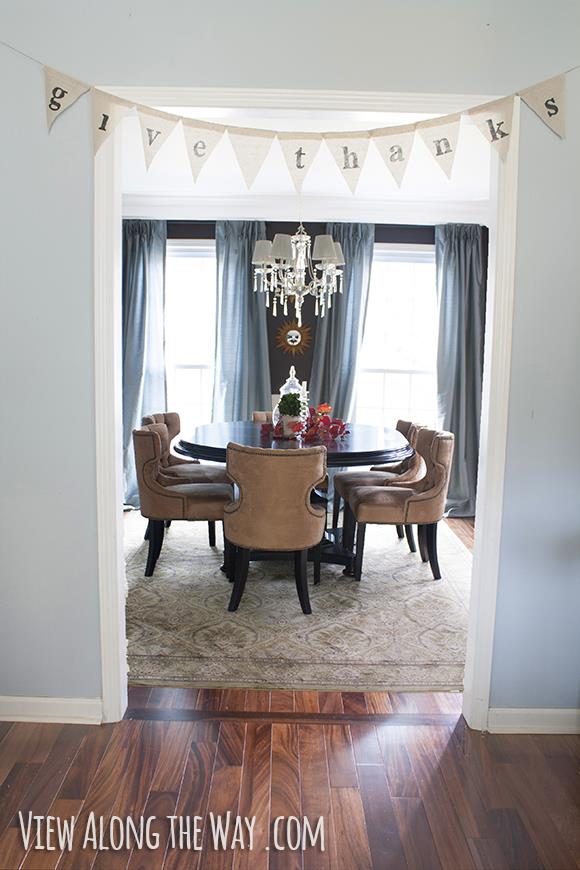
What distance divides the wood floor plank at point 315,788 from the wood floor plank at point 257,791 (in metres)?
0.11

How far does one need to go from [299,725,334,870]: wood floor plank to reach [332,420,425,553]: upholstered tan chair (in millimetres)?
1918

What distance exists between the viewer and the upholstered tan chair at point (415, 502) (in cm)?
400

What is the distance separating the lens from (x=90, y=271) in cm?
240

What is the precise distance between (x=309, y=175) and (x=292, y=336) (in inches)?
56.8

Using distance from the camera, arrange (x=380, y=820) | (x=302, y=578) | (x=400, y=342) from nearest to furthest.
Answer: (x=380, y=820) < (x=302, y=578) < (x=400, y=342)

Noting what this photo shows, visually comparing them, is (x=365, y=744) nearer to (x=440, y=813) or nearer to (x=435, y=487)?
(x=440, y=813)

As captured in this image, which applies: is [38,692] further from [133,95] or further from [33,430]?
[133,95]

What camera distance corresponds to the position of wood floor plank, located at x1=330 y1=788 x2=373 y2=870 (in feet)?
6.22

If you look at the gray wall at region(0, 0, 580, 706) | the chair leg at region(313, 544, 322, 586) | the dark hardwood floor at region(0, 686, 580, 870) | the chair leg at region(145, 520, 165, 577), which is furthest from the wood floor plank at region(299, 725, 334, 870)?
the chair leg at region(145, 520, 165, 577)

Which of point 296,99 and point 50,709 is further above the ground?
point 296,99

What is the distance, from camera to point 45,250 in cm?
240

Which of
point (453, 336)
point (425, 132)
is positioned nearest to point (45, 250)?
point (425, 132)

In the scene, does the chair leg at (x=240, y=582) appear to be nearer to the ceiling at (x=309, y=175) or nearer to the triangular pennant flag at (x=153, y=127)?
the triangular pennant flag at (x=153, y=127)

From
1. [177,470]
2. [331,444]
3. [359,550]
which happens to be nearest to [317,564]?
[359,550]
